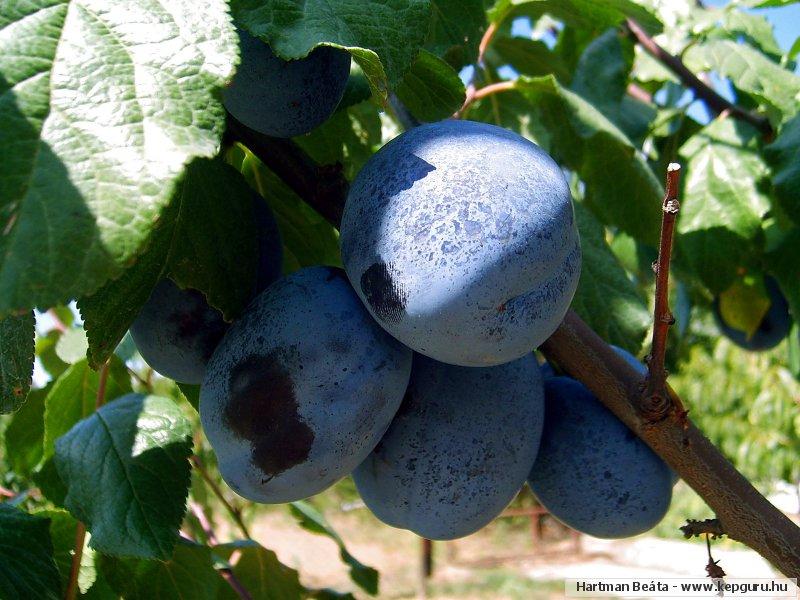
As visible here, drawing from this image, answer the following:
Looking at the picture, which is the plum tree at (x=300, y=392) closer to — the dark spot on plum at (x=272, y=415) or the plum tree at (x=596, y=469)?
the dark spot on plum at (x=272, y=415)

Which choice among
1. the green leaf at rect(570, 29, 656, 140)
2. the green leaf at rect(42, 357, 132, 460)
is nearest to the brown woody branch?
the green leaf at rect(42, 357, 132, 460)

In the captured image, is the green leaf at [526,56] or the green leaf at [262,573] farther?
the green leaf at [526,56]

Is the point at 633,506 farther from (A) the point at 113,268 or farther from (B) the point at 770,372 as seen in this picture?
(B) the point at 770,372

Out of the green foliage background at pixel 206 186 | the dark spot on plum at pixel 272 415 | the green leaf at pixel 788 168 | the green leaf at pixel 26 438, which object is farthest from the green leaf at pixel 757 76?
the green leaf at pixel 26 438

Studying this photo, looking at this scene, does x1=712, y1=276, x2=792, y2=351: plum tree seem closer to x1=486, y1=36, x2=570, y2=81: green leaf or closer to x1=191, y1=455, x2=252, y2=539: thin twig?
x1=486, y1=36, x2=570, y2=81: green leaf

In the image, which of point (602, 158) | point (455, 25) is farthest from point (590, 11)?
point (455, 25)

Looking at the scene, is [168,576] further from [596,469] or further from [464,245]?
[464,245]
